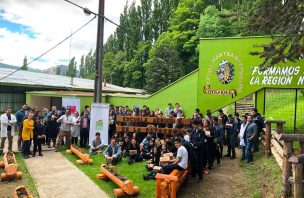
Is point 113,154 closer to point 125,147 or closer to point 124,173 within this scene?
point 125,147

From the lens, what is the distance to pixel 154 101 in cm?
2078

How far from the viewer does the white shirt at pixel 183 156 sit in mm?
9391

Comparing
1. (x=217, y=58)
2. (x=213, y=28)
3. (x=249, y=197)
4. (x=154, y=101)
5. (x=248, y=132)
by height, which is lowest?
(x=249, y=197)

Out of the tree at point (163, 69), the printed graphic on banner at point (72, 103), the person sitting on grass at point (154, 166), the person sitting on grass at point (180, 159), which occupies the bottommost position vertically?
the person sitting on grass at point (154, 166)

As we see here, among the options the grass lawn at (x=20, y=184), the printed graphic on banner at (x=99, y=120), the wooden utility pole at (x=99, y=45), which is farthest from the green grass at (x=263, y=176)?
the wooden utility pole at (x=99, y=45)

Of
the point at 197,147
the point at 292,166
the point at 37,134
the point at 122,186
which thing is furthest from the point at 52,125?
the point at 292,166

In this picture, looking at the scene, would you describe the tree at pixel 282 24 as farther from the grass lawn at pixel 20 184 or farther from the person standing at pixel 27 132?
the person standing at pixel 27 132

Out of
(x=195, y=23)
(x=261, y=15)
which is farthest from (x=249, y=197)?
(x=195, y=23)

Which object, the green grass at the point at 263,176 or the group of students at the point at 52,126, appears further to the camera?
the group of students at the point at 52,126

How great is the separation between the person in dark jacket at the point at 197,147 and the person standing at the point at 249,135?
1869 millimetres

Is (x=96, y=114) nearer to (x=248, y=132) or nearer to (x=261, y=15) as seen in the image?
(x=248, y=132)

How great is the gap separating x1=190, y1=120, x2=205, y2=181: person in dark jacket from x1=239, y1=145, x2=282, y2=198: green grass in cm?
152

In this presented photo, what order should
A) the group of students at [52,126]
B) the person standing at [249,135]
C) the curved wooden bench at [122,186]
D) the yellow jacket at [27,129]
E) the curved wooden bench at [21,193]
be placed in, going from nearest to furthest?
the curved wooden bench at [21,193], the curved wooden bench at [122,186], the person standing at [249,135], the yellow jacket at [27,129], the group of students at [52,126]

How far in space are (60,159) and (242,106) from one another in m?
16.3
